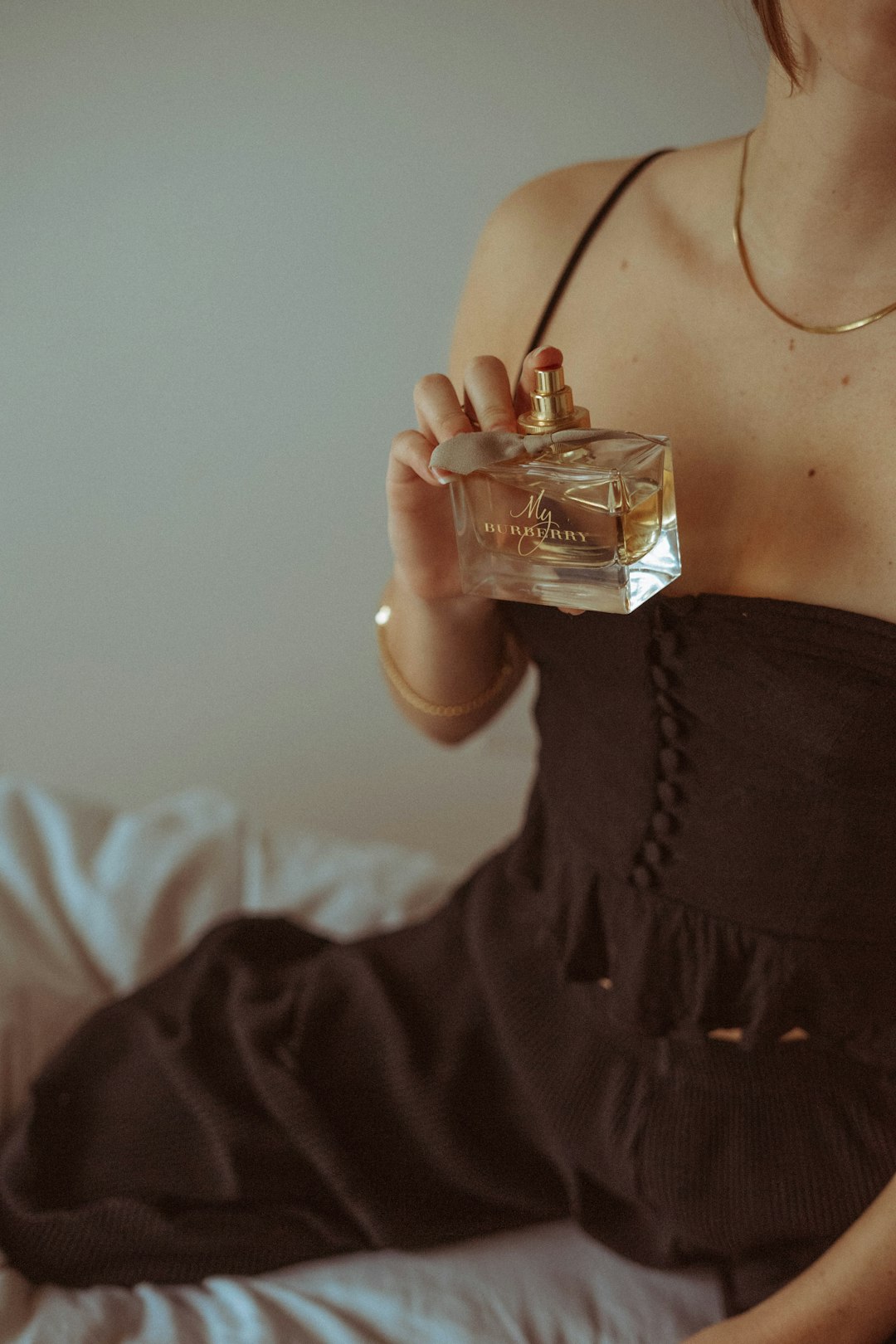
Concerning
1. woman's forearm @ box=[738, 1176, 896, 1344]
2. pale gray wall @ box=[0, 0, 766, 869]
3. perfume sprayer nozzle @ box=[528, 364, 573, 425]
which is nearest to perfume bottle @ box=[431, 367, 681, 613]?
perfume sprayer nozzle @ box=[528, 364, 573, 425]

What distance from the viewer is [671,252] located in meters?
0.77

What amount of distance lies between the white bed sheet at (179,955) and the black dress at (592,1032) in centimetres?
2

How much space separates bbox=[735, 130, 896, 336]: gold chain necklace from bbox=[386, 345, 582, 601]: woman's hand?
161 mm

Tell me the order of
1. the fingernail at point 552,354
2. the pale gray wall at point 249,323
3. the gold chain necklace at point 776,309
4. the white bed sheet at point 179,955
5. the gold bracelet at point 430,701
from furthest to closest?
the pale gray wall at point 249,323, the gold bracelet at point 430,701, the white bed sheet at point 179,955, the gold chain necklace at point 776,309, the fingernail at point 552,354

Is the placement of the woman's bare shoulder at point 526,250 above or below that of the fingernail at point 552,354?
above

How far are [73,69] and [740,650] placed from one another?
92cm

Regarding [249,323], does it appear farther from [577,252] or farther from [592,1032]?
[592,1032]

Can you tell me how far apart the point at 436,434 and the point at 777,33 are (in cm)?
28

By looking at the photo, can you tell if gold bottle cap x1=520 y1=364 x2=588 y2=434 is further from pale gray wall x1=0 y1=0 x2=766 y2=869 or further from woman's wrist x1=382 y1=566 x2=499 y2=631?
pale gray wall x1=0 y1=0 x2=766 y2=869

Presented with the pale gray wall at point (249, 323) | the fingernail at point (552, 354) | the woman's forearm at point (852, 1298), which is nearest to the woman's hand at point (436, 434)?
the fingernail at point (552, 354)

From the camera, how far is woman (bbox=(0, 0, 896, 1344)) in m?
0.67

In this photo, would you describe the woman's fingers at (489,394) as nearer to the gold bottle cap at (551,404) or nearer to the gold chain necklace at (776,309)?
the gold bottle cap at (551,404)

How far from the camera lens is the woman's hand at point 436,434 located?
607mm

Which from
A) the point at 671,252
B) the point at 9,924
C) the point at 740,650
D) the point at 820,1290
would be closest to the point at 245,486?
the point at 9,924
